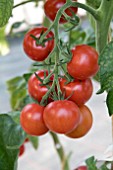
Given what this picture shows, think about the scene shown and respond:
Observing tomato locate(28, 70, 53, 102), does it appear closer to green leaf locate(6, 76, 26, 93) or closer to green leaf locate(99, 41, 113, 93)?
green leaf locate(99, 41, 113, 93)

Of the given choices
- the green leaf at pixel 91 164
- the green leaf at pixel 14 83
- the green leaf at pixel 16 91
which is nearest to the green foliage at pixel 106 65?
the green leaf at pixel 91 164

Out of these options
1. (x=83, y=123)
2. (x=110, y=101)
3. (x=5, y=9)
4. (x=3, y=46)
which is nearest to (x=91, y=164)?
(x=83, y=123)

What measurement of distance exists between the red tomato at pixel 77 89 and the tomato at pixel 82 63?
2cm

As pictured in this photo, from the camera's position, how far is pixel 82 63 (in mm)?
535

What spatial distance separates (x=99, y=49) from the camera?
0.58 metres

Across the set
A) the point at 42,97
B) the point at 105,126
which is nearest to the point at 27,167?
the point at 105,126

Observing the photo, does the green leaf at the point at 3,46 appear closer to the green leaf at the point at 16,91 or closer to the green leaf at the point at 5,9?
the green leaf at the point at 16,91

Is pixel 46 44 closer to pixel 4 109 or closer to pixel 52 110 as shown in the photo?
pixel 52 110

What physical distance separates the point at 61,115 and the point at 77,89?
1.7 inches

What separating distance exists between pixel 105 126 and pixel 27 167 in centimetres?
57

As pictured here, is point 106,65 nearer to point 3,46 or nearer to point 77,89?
point 77,89

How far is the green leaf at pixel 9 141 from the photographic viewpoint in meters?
0.70

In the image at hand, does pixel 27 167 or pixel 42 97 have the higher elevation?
pixel 42 97

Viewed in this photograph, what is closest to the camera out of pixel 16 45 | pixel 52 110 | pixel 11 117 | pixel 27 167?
pixel 52 110
